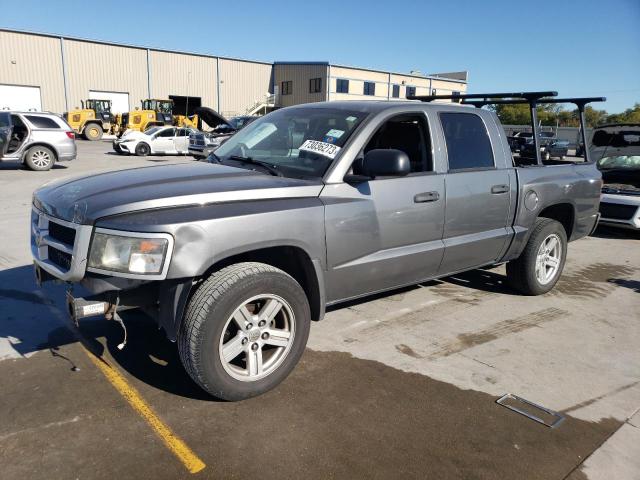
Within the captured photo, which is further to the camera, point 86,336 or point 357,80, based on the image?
point 357,80

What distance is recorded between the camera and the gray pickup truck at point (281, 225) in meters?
2.72

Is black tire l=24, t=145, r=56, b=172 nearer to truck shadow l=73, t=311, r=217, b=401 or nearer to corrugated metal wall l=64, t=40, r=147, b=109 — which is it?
truck shadow l=73, t=311, r=217, b=401

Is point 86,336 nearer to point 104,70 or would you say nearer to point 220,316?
point 220,316

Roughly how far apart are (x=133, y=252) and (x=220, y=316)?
1.90 feet

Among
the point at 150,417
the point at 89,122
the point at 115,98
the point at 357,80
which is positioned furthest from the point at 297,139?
the point at 357,80

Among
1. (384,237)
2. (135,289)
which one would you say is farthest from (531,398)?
(135,289)

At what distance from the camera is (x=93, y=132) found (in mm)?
33875

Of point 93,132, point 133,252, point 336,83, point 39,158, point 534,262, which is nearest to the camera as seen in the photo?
point 133,252

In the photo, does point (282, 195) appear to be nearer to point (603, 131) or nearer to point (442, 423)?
point (442, 423)

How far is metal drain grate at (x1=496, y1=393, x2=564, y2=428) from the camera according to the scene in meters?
2.99

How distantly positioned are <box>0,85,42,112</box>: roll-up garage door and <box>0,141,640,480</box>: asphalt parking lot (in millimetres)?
41745

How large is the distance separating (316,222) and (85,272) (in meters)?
1.36

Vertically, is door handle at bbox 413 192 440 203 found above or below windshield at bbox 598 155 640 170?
below

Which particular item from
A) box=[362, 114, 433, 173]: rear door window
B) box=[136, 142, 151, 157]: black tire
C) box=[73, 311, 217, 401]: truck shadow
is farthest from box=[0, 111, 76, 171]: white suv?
box=[362, 114, 433, 173]: rear door window
